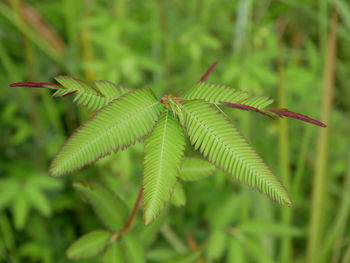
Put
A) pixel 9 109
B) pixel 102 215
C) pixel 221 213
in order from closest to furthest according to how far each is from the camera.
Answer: pixel 102 215 < pixel 221 213 < pixel 9 109

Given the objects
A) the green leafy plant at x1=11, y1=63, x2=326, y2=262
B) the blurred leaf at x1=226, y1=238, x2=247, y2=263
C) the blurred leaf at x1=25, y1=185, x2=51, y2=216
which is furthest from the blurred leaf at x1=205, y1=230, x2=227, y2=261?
the green leafy plant at x1=11, y1=63, x2=326, y2=262

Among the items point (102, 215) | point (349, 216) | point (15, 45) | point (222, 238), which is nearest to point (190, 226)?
point (222, 238)

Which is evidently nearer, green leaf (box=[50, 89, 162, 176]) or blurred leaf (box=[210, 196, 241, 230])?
green leaf (box=[50, 89, 162, 176])

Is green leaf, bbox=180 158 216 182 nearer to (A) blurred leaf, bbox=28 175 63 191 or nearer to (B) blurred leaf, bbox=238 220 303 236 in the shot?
(B) blurred leaf, bbox=238 220 303 236

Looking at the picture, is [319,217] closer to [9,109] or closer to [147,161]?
[147,161]

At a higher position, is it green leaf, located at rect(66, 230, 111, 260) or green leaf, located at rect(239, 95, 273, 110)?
green leaf, located at rect(239, 95, 273, 110)

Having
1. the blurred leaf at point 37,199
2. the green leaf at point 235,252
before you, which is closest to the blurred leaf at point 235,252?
the green leaf at point 235,252

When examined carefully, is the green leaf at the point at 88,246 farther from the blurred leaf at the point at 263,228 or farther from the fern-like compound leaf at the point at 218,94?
the blurred leaf at the point at 263,228
